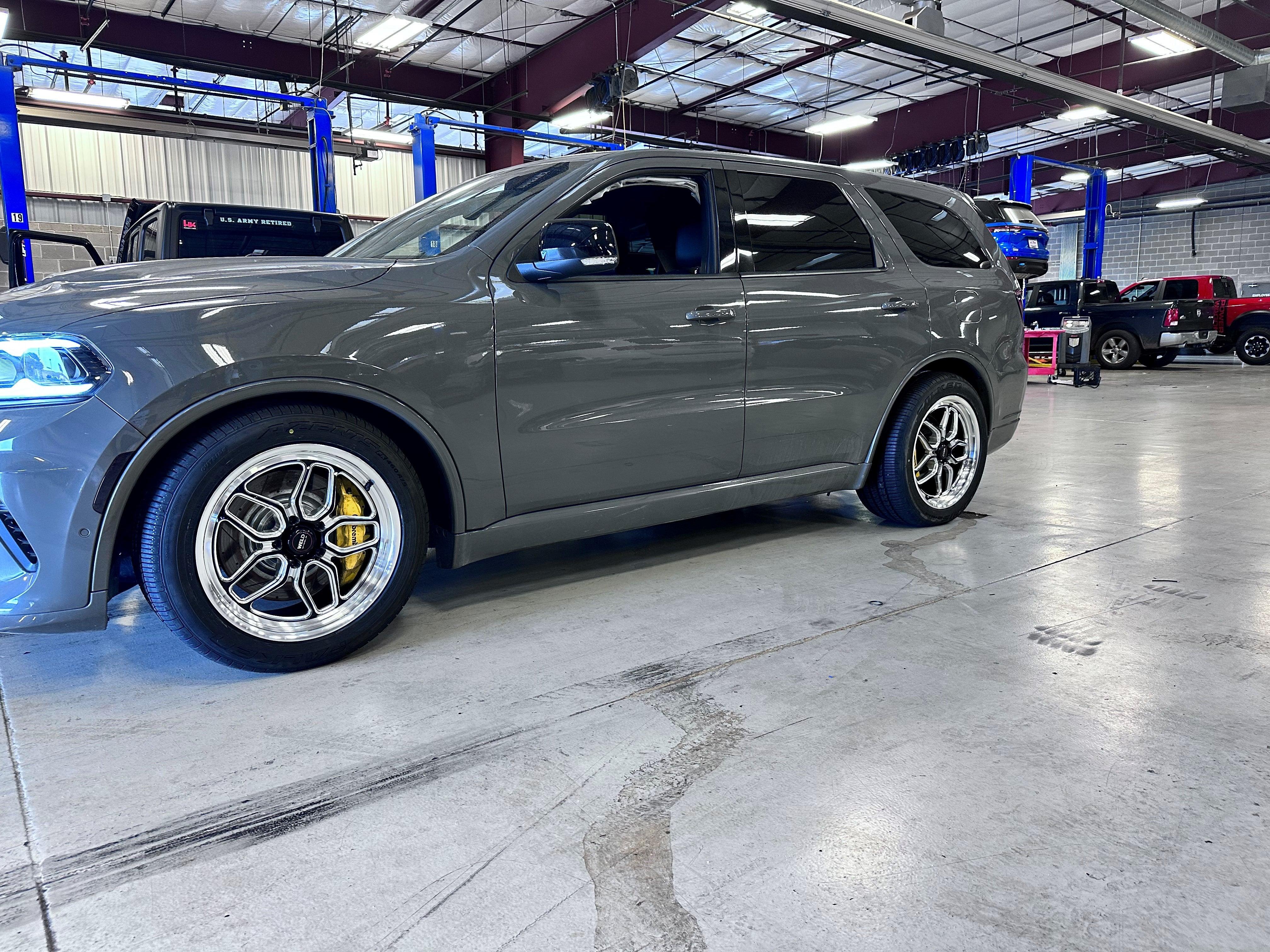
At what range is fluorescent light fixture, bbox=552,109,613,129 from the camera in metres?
13.8

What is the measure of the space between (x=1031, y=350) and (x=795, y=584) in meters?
12.6

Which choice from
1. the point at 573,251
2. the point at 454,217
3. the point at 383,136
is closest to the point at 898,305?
the point at 573,251

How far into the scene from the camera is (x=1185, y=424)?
8.21 m

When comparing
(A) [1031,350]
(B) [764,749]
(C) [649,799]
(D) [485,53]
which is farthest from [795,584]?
(D) [485,53]

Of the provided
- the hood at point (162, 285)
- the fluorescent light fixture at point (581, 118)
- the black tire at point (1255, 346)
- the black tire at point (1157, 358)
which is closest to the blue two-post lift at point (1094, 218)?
the black tire at point (1157, 358)

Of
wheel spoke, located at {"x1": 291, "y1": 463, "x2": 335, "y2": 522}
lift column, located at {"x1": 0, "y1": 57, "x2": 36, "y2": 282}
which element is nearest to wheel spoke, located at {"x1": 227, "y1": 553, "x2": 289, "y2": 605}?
wheel spoke, located at {"x1": 291, "y1": 463, "x2": 335, "y2": 522}

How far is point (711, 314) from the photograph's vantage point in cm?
315

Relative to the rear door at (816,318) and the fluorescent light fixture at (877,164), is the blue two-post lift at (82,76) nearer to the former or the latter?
the rear door at (816,318)

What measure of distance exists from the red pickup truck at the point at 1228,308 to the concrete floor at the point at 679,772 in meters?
15.9

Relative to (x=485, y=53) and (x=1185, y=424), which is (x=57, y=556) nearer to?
(x=1185, y=424)

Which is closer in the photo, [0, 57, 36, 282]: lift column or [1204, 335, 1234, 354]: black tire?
[0, 57, 36, 282]: lift column

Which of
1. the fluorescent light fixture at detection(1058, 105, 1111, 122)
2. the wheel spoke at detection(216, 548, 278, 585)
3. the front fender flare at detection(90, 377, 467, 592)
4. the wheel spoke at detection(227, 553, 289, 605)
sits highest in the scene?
the fluorescent light fixture at detection(1058, 105, 1111, 122)

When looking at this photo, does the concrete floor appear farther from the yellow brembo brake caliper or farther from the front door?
the front door

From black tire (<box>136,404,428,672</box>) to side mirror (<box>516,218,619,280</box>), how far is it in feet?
2.38
